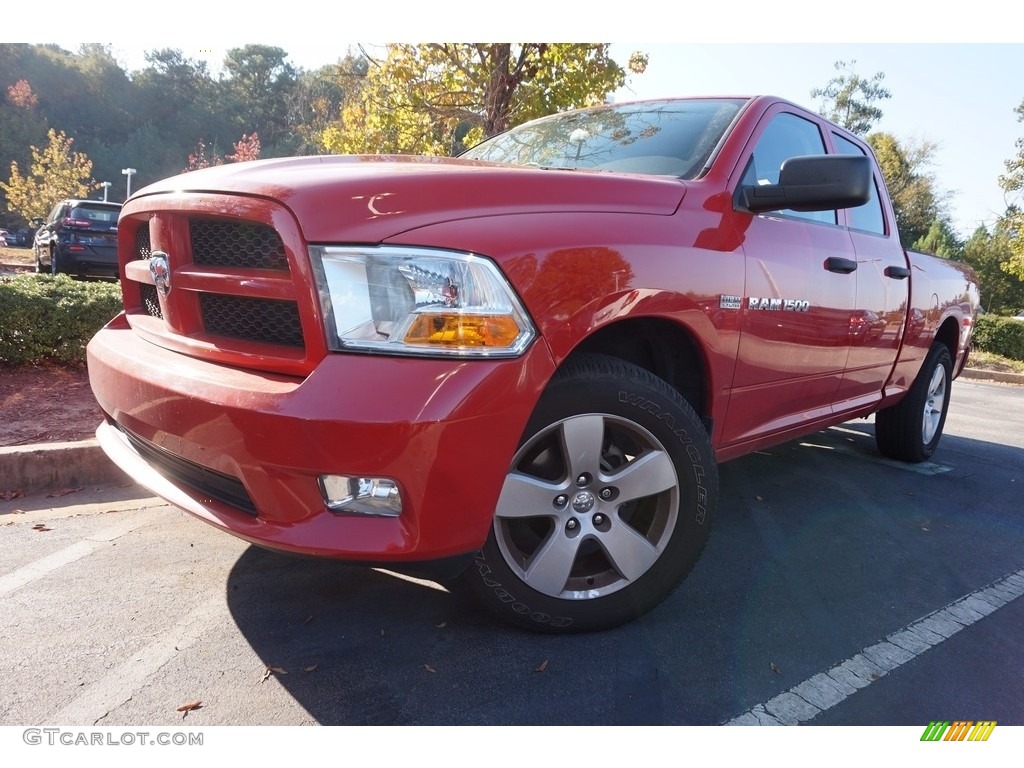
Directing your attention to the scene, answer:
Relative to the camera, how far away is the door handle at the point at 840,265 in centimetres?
306

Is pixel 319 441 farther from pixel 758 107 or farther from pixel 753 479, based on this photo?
pixel 753 479

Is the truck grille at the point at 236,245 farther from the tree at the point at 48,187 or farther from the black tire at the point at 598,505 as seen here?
the tree at the point at 48,187

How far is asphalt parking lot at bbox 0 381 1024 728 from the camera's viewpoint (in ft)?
6.28

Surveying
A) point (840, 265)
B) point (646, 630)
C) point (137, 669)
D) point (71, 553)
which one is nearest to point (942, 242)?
point (840, 265)

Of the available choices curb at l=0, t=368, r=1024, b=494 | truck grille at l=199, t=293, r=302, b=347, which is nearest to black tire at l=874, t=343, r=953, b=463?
truck grille at l=199, t=293, r=302, b=347

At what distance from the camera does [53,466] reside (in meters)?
3.57

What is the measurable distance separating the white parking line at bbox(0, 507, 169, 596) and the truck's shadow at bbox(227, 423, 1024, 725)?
26.1 inches

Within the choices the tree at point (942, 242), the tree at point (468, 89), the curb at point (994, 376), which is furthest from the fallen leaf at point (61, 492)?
the tree at point (942, 242)

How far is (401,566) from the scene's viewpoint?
1828 mm

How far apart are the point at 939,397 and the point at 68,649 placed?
5207 millimetres

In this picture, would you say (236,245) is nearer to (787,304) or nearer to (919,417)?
(787,304)

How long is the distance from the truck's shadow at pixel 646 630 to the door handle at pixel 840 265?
3.98 feet


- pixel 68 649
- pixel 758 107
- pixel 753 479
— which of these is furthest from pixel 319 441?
pixel 753 479

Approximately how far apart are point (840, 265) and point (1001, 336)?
16.1m
